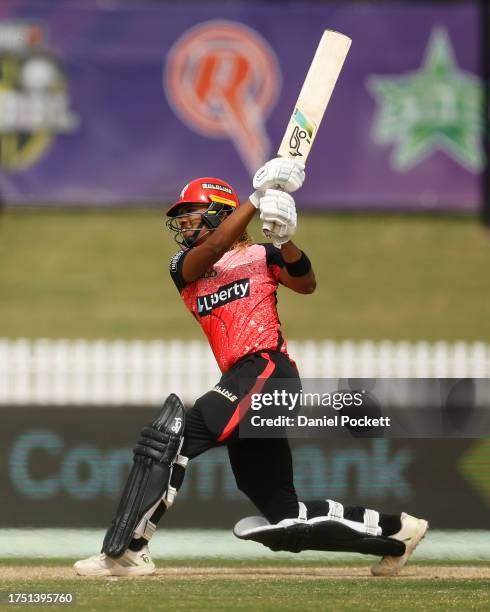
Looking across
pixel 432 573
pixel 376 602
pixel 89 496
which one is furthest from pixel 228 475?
pixel 376 602

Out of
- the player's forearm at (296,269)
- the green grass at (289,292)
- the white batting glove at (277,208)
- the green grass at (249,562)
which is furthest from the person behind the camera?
the green grass at (289,292)

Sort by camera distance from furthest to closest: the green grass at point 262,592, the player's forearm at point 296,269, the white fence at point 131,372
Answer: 1. the white fence at point 131,372
2. the player's forearm at point 296,269
3. the green grass at point 262,592

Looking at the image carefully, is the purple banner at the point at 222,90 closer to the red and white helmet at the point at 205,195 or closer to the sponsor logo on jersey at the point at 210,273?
the red and white helmet at the point at 205,195

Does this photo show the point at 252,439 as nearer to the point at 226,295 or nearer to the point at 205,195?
the point at 226,295

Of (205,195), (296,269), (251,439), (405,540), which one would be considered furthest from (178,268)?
(405,540)

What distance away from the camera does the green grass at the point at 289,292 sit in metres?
15.4

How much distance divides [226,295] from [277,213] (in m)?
0.66

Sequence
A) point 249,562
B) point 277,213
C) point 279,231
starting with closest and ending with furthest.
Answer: point 277,213, point 279,231, point 249,562

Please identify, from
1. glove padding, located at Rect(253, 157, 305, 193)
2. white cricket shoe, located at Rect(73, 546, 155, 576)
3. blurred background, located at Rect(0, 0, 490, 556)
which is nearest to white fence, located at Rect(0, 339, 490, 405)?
white cricket shoe, located at Rect(73, 546, 155, 576)

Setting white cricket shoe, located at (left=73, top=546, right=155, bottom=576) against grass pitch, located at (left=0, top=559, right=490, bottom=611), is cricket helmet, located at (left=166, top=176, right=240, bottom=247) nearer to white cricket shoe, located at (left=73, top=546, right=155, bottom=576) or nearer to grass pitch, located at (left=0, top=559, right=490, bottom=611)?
white cricket shoe, located at (left=73, top=546, right=155, bottom=576)

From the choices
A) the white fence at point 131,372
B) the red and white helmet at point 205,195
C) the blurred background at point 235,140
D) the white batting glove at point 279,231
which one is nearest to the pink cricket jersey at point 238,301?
the red and white helmet at point 205,195

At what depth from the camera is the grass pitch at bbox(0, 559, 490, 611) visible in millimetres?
5422

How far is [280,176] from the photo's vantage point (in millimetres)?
5672

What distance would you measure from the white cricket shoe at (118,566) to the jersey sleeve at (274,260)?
1451mm
